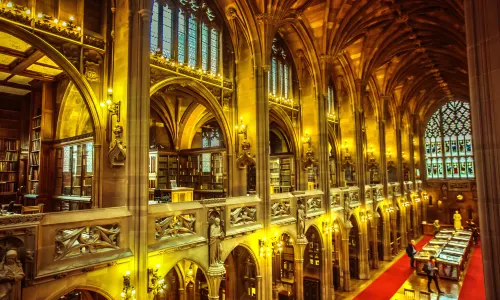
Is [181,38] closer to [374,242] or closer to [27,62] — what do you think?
[27,62]

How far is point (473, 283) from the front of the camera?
17.1 meters

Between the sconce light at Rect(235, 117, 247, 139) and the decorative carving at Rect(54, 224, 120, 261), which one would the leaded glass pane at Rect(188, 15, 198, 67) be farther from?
the decorative carving at Rect(54, 224, 120, 261)

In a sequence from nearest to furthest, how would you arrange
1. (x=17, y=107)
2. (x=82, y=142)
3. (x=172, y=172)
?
(x=82, y=142)
(x=17, y=107)
(x=172, y=172)

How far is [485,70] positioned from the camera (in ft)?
17.7

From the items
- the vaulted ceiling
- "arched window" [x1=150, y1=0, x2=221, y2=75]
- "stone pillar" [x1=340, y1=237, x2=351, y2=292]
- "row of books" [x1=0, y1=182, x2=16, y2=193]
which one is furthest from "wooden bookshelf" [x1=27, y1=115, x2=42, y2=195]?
"stone pillar" [x1=340, y1=237, x2=351, y2=292]

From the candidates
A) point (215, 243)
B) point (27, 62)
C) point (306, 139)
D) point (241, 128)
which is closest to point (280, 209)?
point (241, 128)

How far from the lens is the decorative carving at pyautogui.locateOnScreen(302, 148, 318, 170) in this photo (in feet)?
52.6

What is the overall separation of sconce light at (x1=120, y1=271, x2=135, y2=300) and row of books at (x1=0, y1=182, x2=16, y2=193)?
9.85 m

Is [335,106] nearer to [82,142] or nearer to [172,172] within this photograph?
[172,172]

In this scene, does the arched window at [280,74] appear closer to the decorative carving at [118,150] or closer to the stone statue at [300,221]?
the stone statue at [300,221]

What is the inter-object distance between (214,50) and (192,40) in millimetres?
1156

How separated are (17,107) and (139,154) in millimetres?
10465

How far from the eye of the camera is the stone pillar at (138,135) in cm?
761

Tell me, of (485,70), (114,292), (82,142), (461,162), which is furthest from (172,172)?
(461,162)
